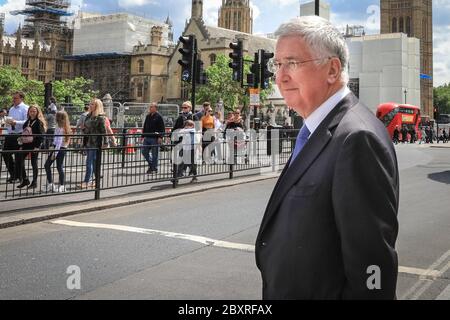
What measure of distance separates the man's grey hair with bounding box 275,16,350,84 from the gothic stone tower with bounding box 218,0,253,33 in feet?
388

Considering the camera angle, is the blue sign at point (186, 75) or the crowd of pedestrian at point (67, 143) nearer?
the crowd of pedestrian at point (67, 143)

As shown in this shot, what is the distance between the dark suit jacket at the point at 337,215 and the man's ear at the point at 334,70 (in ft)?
0.33

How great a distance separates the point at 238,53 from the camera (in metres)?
19.3

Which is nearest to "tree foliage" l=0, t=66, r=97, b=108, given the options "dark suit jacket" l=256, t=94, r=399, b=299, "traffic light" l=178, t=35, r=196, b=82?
"traffic light" l=178, t=35, r=196, b=82

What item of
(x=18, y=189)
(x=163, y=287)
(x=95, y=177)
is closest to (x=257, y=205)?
(x=95, y=177)

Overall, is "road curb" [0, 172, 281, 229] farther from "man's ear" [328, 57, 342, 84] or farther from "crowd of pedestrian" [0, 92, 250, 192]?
"man's ear" [328, 57, 342, 84]

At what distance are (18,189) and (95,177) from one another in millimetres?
1411

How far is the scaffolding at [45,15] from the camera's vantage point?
10006cm

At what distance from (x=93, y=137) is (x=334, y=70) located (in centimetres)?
839

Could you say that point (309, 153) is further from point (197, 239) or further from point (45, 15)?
Answer: point (45, 15)

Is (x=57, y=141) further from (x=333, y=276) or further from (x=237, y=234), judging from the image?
(x=333, y=276)

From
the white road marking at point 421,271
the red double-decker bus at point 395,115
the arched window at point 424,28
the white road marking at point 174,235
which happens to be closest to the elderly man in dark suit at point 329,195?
the white road marking at point 421,271

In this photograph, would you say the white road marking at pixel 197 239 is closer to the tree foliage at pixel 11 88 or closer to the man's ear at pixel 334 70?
the man's ear at pixel 334 70

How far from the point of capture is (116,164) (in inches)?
380
